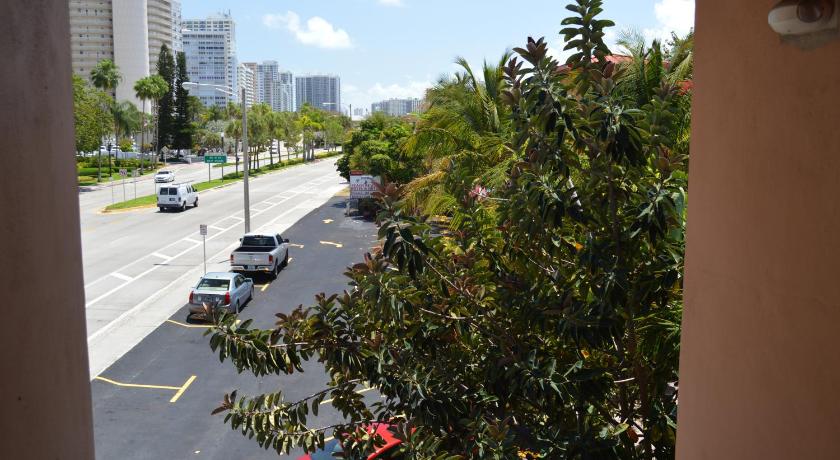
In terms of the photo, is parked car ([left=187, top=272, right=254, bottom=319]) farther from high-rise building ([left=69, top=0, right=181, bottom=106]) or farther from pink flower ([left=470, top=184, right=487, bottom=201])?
high-rise building ([left=69, top=0, right=181, bottom=106])

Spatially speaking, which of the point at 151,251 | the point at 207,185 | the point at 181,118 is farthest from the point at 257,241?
the point at 181,118

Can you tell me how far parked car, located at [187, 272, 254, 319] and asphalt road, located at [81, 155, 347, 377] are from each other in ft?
3.60

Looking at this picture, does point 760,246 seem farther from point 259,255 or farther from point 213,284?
point 259,255

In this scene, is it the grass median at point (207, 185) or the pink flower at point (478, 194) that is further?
the grass median at point (207, 185)

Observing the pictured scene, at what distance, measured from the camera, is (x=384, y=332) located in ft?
21.6

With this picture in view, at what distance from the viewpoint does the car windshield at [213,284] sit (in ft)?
72.9

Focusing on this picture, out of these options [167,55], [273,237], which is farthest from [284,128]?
[273,237]

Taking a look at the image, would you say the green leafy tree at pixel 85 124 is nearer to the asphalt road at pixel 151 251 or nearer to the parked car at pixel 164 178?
the asphalt road at pixel 151 251

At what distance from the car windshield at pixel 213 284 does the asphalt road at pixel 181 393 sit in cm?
94

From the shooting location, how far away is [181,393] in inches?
623

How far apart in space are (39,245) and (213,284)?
68.1 feet

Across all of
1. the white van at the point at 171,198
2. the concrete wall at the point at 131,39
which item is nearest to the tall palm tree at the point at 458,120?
the white van at the point at 171,198

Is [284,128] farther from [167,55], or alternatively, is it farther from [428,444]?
[428,444]

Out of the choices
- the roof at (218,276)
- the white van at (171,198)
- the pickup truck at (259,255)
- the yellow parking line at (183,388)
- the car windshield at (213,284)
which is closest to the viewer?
the yellow parking line at (183,388)
